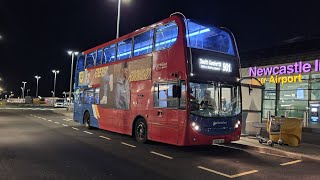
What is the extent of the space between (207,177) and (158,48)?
610cm

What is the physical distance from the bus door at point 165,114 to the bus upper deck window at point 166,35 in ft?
4.55

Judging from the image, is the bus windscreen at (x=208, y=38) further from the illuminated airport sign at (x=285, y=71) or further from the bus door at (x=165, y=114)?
the illuminated airport sign at (x=285, y=71)

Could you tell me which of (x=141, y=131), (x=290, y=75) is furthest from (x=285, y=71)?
(x=141, y=131)

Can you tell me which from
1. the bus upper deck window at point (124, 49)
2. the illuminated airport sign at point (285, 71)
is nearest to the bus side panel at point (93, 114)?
the bus upper deck window at point (124, 49)

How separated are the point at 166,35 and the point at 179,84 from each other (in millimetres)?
2172

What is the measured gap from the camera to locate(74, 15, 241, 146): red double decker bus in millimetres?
11422

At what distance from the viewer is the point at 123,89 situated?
50.2 ft

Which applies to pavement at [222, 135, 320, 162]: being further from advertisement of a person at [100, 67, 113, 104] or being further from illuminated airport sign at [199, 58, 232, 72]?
advertisement of a person at [100, 67, 113, 104]

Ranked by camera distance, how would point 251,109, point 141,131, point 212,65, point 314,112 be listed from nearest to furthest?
point 212,65 < point 141,131 < point 251,109 < point 314,112

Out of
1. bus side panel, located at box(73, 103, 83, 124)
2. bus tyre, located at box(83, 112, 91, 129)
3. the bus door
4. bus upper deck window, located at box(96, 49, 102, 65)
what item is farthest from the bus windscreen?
bus side panel, located at box(73, 103, 83, 124)

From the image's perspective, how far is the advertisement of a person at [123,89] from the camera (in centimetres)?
1496

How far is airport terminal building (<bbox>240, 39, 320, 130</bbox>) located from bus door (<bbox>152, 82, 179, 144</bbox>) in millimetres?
11993

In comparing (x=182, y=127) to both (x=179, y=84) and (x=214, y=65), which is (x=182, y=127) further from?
(x=214, y=65)

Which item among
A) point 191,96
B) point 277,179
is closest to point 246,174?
point 277,179
